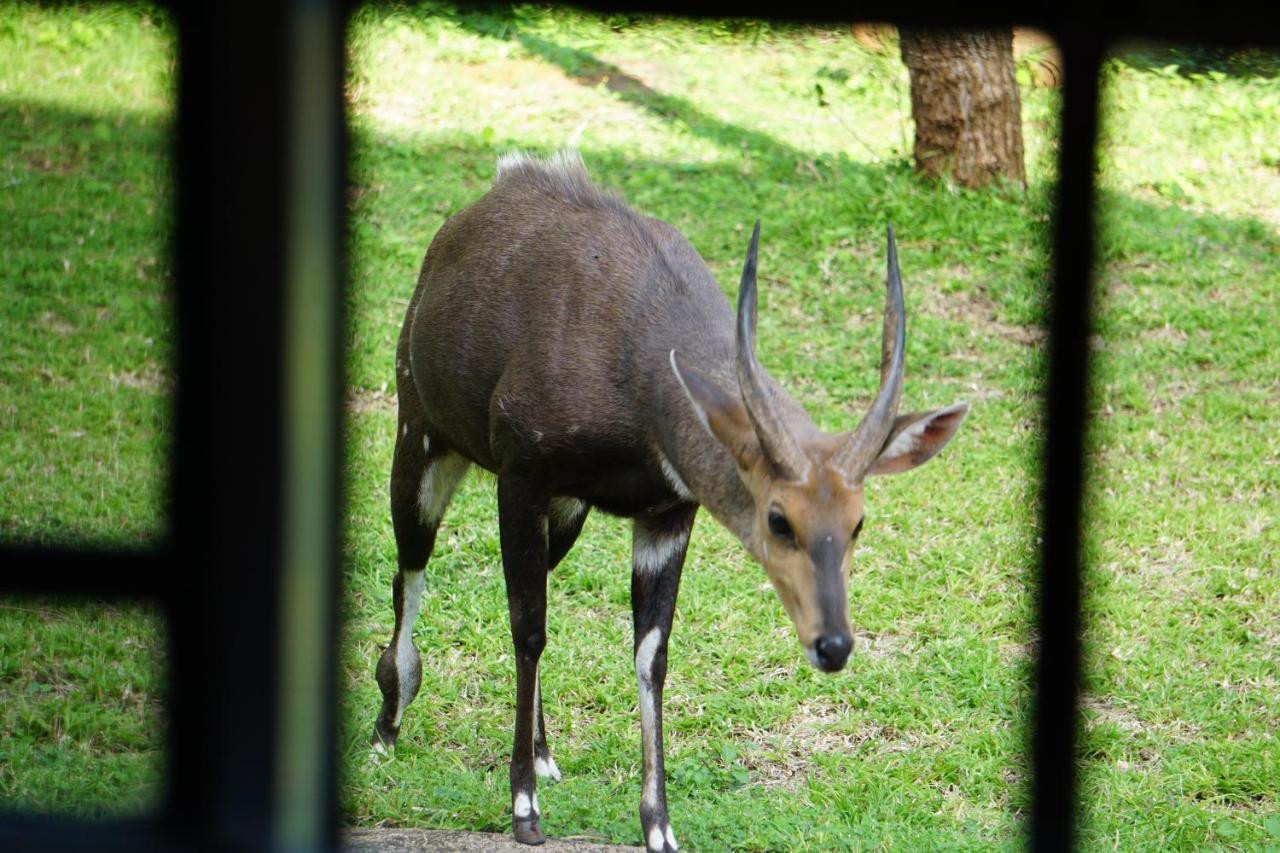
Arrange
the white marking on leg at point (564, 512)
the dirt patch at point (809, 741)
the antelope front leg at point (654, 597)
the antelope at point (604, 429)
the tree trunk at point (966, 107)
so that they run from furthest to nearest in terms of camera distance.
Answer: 1. the tree trunk at point (966, 107)
2. the dirt patch at point (809, 741)
3. the white marking on leg at point (564, 512)
4. the antelope front leg at point (654, 597)
5. the antelope at point (604, 429)

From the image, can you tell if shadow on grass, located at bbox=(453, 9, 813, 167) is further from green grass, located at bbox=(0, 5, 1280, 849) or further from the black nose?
the black nose

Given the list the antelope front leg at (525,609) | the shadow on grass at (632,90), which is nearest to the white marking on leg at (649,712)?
the antelope front leg at (525,609)

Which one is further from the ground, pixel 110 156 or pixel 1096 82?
pixel 1096 82

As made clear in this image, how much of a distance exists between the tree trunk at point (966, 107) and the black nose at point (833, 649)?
668 centimetres

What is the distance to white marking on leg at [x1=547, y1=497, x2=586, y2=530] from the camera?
4.98 m

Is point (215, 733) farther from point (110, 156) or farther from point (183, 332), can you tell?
point (110, 156)

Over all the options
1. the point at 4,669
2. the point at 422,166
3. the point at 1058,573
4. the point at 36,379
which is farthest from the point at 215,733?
the point at 422,166

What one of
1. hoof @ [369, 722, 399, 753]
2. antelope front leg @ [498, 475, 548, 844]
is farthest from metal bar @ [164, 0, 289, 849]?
hoof @ [369, 722, 399, 753]

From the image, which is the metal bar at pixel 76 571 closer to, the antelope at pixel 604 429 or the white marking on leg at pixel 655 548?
the antelope at pixel 604 429

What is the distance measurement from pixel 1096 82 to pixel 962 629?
5222mm

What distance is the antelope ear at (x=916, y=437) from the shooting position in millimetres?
3922

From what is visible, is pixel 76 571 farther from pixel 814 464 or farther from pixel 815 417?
pixel 815 417

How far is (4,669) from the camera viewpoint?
5785 mm

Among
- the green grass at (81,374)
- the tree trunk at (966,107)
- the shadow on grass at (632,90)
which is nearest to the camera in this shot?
the green grass at (81,374)
